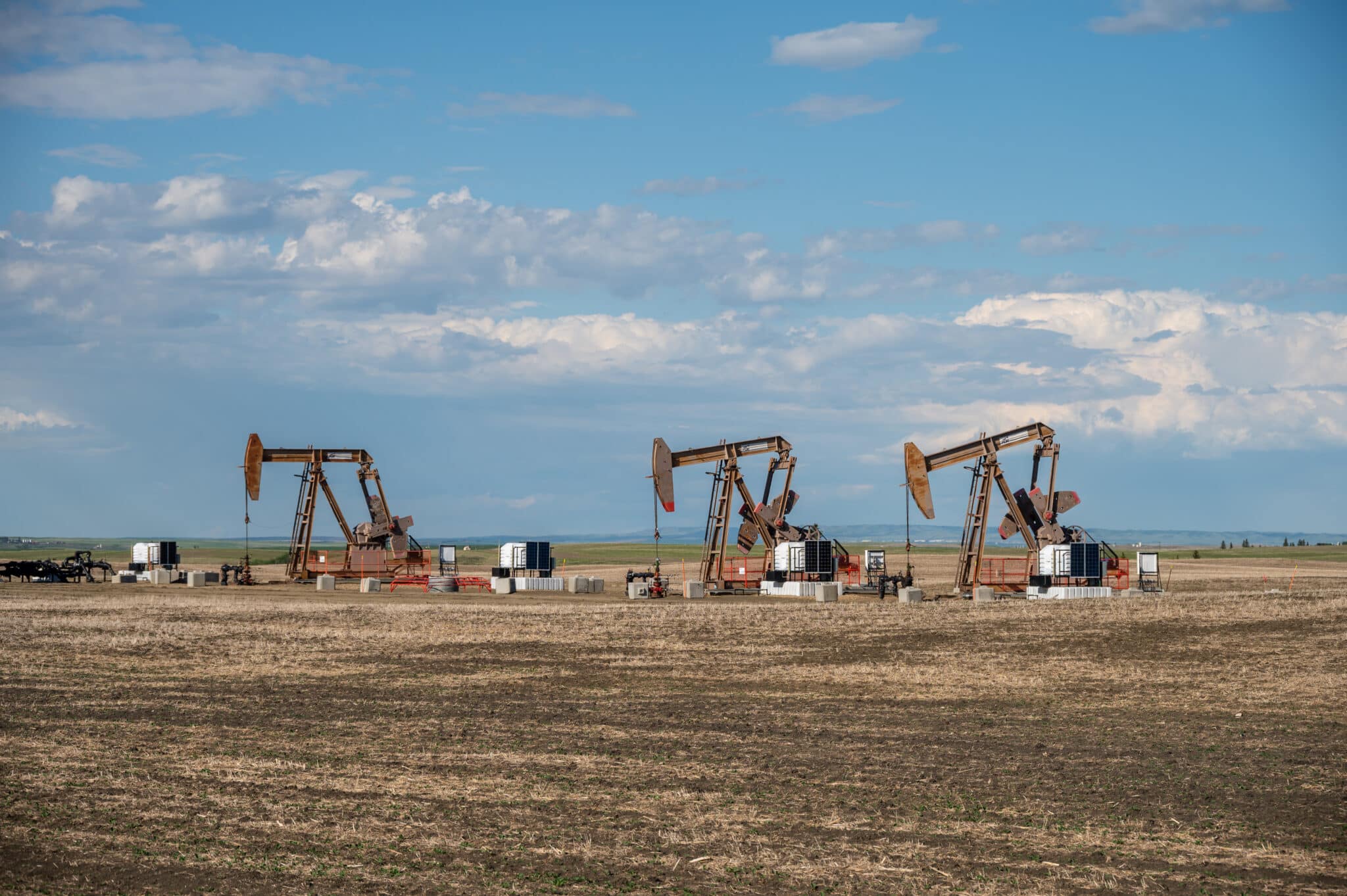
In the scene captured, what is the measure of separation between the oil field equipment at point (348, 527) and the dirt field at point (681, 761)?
3031 cm

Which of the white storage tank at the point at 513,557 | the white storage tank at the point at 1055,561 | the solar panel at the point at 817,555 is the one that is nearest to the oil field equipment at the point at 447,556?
the white storage tank at the point at 513,557

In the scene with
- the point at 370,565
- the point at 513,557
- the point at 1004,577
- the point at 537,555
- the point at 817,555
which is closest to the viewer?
the point at 817,555

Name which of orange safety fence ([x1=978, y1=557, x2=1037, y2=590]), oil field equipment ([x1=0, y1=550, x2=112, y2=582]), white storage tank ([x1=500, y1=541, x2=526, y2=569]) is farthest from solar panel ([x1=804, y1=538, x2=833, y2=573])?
oil field equipment ([x1=0, y1=550, x2=112, y2=582])

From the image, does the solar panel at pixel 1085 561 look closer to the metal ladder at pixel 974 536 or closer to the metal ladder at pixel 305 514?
the metal ladder at pixel 974 536

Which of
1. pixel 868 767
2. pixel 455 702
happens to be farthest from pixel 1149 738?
pixel 455 702

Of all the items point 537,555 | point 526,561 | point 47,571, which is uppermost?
point 537,555

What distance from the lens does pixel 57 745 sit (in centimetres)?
1639

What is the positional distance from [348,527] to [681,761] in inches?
2040

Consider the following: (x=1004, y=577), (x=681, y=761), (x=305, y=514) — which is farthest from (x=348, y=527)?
(x=681, y=761)

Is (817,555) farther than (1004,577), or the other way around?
(1004,577)

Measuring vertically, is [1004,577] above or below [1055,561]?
below

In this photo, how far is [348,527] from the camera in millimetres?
65000

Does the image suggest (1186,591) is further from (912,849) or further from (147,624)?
(912,849)

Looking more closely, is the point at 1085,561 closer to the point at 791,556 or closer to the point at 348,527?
the point at 791,556
